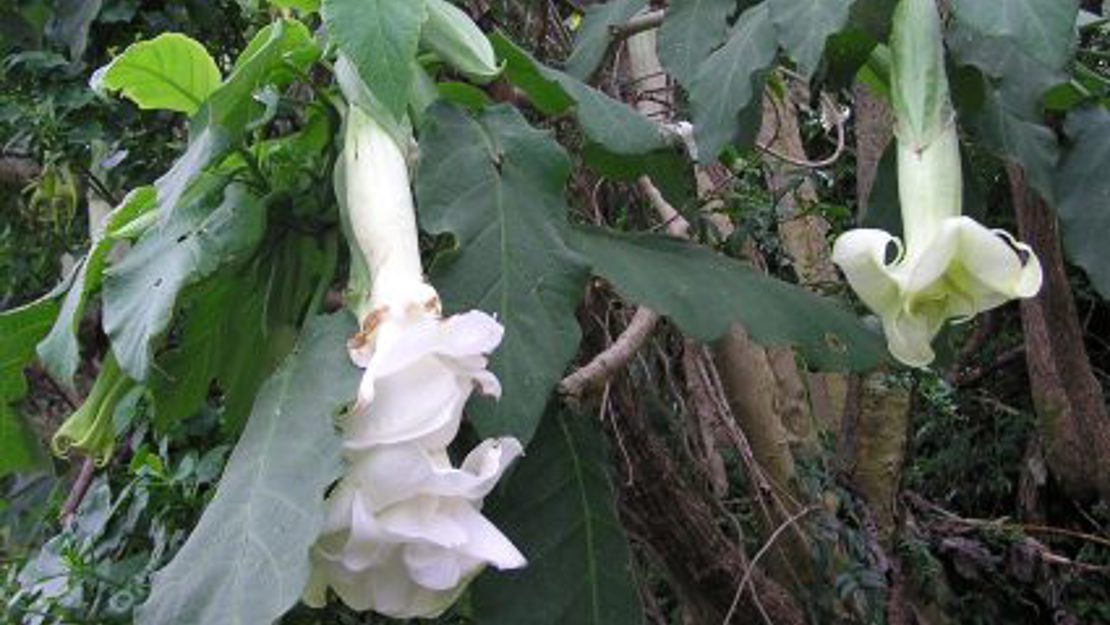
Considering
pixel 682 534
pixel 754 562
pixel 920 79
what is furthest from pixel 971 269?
pixel 754 562

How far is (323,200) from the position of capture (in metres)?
0.93

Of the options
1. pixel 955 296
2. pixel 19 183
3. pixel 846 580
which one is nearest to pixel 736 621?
pixel 846 580

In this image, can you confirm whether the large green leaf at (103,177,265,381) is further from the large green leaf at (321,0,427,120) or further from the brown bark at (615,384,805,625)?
the brown bark at (615,384,805,625)

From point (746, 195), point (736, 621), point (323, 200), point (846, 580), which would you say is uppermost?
point (323, 200)

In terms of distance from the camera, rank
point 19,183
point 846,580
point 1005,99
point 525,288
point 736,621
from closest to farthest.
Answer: point 525,288
point 1005,99
point 736,621
point 846,580
point 19,183

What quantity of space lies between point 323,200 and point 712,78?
28 cm

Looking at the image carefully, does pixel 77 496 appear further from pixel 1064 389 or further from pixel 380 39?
pixel 1064 389

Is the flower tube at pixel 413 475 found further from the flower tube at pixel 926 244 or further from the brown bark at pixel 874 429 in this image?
the brown bark at pixel 874 429

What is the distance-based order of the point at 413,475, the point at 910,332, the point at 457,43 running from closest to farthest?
the point at 413,475 → the point at 910,332 → the point at 457,43

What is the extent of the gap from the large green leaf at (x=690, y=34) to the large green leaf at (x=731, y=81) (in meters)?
0.04

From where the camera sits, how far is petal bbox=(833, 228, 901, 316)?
0.76 m

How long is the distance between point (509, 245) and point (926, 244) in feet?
0.78

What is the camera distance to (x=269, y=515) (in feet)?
2.32

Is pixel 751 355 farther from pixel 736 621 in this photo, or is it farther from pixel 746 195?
pixel 736 621
